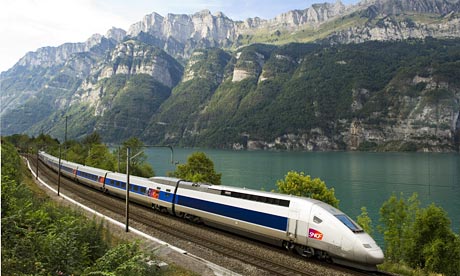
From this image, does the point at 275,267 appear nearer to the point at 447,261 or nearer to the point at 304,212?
the point at 304,212

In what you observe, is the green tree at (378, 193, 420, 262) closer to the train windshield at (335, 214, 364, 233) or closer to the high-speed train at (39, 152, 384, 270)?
the high-speed train at (39, 152, 384, 270)

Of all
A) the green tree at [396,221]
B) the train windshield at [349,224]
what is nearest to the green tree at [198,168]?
the green tree at [396,221]

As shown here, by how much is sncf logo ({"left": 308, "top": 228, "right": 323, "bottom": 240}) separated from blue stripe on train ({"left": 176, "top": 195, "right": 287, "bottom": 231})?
1941 mm

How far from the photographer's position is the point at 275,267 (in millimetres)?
21109

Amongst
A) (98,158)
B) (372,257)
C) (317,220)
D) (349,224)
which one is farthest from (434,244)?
(98,158)

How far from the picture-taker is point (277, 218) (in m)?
24.1

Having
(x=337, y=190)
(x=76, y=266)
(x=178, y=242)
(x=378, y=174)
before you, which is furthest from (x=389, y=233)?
(x=378, y=174)

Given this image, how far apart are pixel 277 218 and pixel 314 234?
2994 millimetres

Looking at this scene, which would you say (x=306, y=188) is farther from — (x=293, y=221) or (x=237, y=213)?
(x=293, y=221)

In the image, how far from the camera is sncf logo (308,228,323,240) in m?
21.5

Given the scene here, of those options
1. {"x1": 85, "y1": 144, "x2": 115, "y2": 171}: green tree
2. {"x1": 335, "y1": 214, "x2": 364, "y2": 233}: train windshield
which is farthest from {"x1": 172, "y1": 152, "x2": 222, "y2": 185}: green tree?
{"x1": 335, "y1": 214, "x2": 364, "y2": 233}: train windshield

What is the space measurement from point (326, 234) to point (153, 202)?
69.4 ft

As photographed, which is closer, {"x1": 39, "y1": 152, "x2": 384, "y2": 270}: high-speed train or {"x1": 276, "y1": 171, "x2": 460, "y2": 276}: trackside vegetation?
{"x1": 39, "y1": 152, "x2": 384, "y2": 270}: high-speed train

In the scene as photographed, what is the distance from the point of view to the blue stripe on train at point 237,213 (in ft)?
79.0
